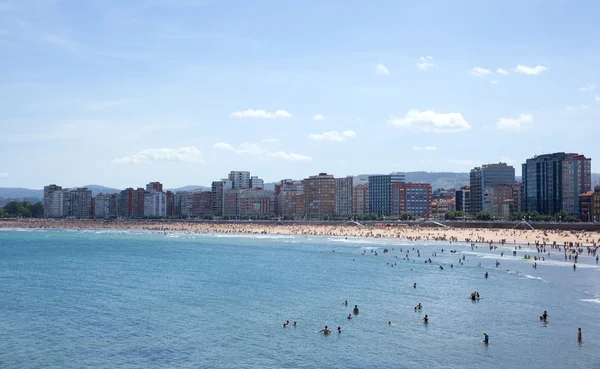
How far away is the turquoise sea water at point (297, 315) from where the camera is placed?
99.1 ft

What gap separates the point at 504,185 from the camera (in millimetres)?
194875

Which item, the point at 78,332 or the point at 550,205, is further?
the point at 550,205

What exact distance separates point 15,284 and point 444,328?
1666 inches

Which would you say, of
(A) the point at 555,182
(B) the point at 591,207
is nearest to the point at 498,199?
(A) the point at 555,182

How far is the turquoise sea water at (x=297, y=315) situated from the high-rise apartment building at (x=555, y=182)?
3876 inches

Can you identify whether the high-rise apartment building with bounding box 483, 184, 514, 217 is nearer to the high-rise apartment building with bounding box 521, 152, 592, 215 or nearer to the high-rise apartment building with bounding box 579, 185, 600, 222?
the high-rise apartment building with bounding box 521, 152, 592, 215

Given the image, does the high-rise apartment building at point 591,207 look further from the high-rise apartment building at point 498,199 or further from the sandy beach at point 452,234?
the high-rise apartment building at point 498,199

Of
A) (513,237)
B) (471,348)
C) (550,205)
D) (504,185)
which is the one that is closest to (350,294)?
(471,348)

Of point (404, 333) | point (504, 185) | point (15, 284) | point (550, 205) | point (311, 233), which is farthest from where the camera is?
point (504, 185)

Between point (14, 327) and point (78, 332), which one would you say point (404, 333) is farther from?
point (14, 327)

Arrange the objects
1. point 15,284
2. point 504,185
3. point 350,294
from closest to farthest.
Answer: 1. point 350,294
2. point 15,284
3. point 504,185

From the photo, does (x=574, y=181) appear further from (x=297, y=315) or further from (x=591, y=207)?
(x=297, y=315)

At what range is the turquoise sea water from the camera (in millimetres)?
30203

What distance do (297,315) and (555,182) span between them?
143884 mm
